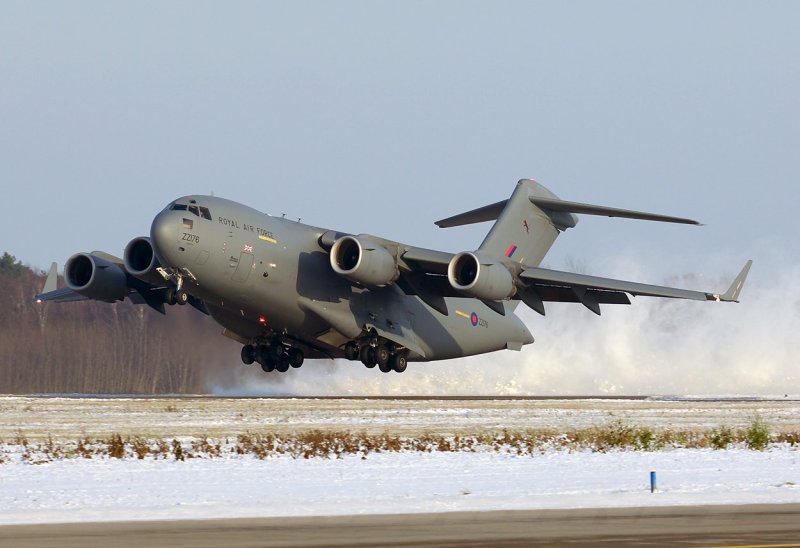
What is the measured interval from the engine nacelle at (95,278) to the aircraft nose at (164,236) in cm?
450

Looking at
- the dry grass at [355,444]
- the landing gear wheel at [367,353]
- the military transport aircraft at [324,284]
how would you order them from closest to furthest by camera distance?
the dry grass at [355,444] → the military transport aircraft at [324,284] → the landing gear wheel at [367,353]

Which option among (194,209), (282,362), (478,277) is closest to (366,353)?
(282,362)

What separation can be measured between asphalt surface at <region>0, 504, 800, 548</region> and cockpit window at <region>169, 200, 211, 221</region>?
1624 cm

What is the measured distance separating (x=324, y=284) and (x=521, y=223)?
6910 mm

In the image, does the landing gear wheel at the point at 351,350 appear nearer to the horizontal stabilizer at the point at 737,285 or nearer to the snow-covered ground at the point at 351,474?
the snow-covered ground at the point at 351,474

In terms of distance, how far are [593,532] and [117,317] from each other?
39.1 metres

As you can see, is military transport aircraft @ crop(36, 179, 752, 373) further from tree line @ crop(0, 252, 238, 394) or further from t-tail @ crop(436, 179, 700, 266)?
tree line @ crop(0, 252, 238, 394)

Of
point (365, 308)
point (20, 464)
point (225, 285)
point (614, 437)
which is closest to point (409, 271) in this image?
point (365, 308)

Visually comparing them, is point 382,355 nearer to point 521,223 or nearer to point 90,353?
point 521,223

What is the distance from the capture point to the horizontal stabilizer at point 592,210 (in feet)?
95.2

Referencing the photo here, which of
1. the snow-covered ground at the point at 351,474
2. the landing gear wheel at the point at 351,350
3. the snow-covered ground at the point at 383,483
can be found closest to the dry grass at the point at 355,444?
the snow-covered ground at the point at 351,474

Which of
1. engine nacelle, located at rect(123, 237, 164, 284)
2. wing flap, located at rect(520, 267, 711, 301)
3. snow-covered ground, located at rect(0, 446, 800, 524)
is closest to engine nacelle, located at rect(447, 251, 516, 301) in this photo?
wing flap, located at rect(520, 267, 711, 301)

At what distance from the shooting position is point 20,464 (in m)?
14.8

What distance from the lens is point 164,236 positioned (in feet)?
82.3
